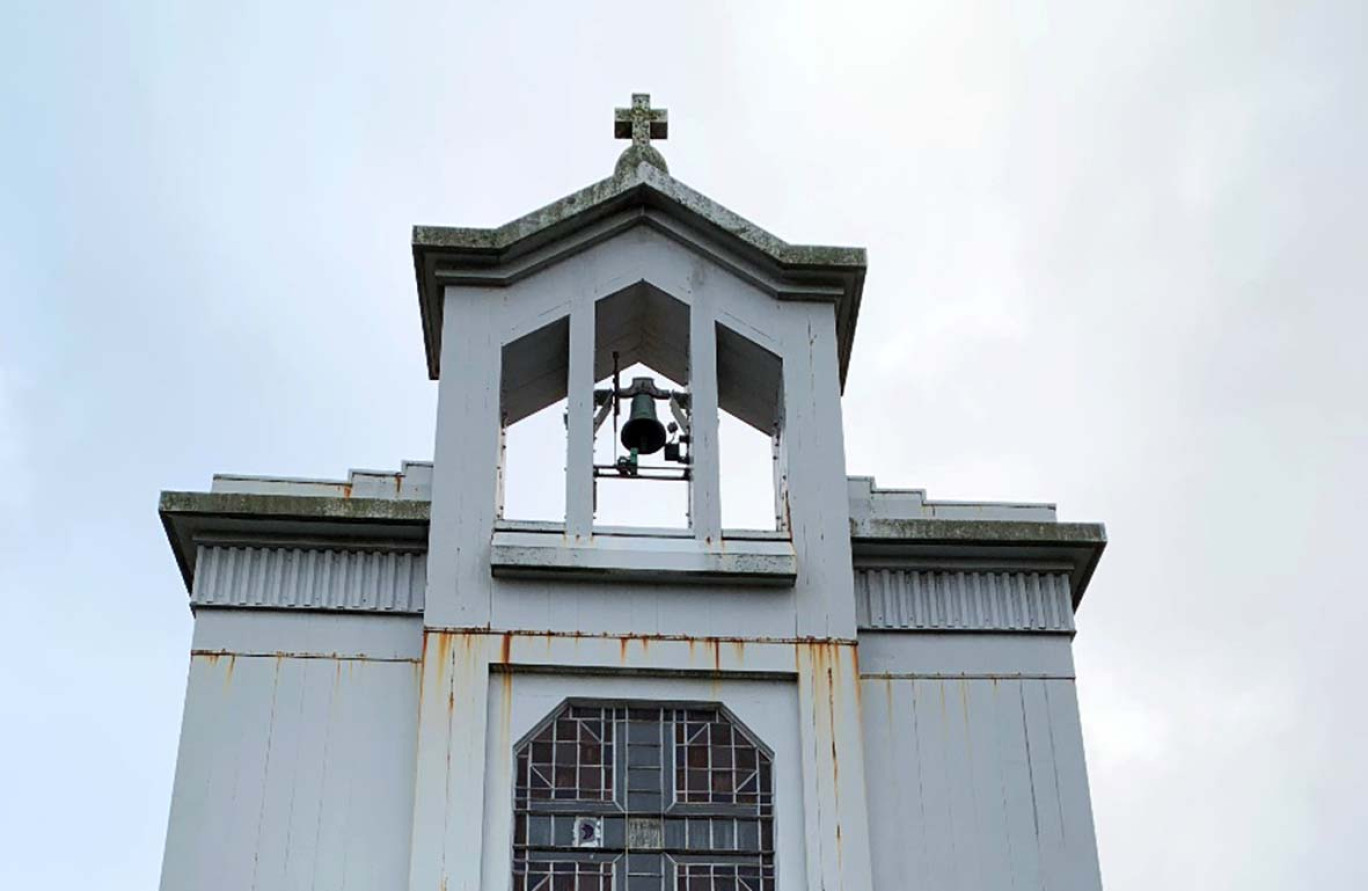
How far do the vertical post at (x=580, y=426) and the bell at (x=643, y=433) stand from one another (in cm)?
74

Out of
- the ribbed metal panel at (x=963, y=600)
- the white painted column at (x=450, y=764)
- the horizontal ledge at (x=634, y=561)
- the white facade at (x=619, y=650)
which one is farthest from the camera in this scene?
the ribbed metal panel at (x=963, y=600)

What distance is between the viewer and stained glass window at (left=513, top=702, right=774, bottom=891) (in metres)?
14.6

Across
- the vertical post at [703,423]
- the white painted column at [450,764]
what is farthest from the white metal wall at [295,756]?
the vertical post at [703,423]

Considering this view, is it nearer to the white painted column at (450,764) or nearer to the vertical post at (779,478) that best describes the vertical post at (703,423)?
the vertical post at (779,478)

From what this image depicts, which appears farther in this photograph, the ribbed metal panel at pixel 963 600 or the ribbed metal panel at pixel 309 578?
the ribbed metal panel at pixel 963 600

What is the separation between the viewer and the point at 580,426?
53.4 feet

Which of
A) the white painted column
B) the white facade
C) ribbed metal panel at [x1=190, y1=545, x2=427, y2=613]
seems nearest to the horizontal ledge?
the white facade

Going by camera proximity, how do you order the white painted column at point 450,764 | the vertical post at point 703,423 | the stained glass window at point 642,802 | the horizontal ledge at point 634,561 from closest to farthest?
the white painted column at point 450,764 → the stained glass window at point 642,802 → the horizontal ledge at point 634,561 → the vertical post at point 703,423

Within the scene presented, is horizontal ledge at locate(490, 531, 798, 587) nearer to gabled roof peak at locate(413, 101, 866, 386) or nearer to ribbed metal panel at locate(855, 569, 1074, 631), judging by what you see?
ribbed metal panel at locate(855, 569, 1074, 631)

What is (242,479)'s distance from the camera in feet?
53.6

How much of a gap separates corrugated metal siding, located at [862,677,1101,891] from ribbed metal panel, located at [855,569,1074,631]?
475mm

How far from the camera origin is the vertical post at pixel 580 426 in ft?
52.2

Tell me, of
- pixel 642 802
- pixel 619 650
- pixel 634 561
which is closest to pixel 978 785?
pixel 642 802

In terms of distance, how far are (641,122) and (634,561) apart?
4.46m
